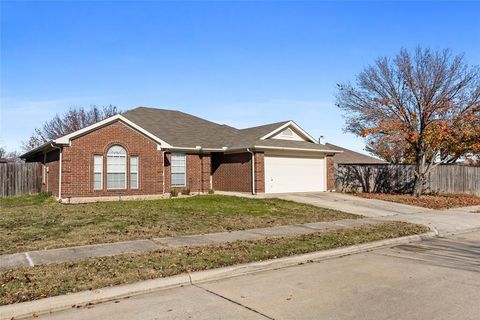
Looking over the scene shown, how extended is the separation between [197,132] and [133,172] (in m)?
6.67

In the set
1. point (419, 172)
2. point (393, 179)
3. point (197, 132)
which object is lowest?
point (393, 179)

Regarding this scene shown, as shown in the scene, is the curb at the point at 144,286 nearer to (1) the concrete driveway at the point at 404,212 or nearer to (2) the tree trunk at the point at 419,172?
(1) the concrete driveway at the point at 404,212

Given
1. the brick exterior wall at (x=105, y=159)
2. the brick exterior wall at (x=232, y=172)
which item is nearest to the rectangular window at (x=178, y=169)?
the brick exterior wall at (x=105, y=159)

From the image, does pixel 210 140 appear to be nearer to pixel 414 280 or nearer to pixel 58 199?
pixel 58 199

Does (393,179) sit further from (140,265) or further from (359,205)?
(140,265)

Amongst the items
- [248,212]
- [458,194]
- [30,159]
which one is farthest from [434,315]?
[30,159]

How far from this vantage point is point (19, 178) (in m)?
23.6

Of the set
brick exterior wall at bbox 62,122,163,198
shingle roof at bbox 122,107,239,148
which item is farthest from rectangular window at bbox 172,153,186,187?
brick exterior wall at bbox 62,122,163,198

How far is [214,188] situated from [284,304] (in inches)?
772

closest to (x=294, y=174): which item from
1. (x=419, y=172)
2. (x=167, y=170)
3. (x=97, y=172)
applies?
(x=419, y=172)

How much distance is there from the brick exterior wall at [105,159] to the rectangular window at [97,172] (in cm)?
14

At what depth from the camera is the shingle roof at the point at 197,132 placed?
2353 centimetres

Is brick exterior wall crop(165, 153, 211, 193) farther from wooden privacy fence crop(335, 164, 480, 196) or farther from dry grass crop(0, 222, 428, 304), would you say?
dry grass crop(0, 222, 428, 304)

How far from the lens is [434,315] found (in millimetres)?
5078
